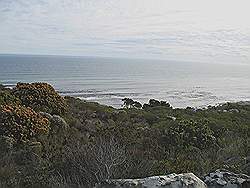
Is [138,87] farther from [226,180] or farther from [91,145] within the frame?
[226,180]

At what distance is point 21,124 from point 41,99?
10.8 ft

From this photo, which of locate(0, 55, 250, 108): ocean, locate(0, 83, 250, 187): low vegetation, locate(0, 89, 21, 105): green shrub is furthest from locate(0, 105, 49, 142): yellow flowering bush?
locate(0, 55, 250, 108): ocean

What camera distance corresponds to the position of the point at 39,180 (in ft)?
20.1

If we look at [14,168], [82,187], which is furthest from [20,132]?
[82,187]

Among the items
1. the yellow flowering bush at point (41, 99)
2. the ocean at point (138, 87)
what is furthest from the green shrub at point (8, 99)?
the ocean at point (138, 87)

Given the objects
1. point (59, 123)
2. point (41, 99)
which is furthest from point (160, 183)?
point (41, 99)

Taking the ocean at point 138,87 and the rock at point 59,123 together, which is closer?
the rock at point 59,123

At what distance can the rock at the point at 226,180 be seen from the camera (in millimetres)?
4918

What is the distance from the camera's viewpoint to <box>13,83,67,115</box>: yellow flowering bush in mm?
12781

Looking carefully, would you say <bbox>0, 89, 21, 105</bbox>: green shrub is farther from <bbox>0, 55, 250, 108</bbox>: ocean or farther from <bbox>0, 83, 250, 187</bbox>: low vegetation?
<bbox>0, 55, 250, 108</bbox>: ocean

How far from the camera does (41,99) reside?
13.1 meters

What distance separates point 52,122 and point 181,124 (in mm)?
3841

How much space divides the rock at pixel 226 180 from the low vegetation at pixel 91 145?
2.96 feet

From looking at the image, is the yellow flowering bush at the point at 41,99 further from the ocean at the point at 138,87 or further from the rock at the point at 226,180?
the ocean at the point at 138,87
